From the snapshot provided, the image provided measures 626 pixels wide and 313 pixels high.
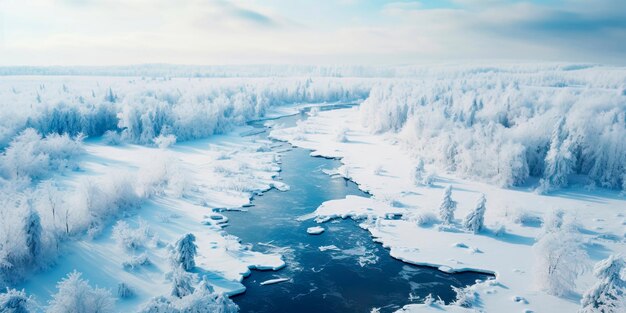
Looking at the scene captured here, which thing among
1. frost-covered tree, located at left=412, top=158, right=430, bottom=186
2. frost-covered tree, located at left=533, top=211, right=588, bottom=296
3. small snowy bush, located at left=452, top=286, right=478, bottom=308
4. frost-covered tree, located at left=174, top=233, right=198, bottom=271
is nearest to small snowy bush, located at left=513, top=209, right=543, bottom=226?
frost-covered tree, located at left=533, top=211, right=588, bottom=296

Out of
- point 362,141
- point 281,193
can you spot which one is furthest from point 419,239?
point 362,141

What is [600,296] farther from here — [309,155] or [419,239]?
[309,155]

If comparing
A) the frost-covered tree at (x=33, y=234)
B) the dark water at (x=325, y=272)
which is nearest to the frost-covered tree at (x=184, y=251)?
the dark water at (x=325, y=272)

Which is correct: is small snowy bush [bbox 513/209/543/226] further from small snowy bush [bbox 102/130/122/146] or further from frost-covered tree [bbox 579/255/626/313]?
small snowy bush [bbox 102/130/122/146]

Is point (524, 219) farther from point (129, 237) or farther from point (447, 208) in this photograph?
point (129, 237)

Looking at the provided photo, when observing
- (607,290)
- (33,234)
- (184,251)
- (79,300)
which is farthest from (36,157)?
(607,290)

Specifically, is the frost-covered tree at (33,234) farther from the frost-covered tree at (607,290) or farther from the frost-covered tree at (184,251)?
the frost-covered tree at (607,290)
